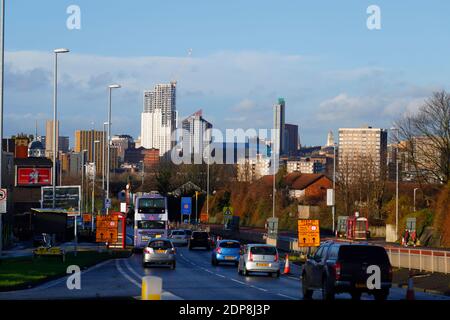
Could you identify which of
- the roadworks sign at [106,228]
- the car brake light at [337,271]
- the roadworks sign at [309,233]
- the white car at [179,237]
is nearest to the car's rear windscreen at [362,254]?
the car brake light at [337,271]

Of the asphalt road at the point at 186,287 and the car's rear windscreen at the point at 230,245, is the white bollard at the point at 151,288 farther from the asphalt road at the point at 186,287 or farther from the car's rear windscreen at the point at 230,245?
the car's rear windscreen at the point at 230,245

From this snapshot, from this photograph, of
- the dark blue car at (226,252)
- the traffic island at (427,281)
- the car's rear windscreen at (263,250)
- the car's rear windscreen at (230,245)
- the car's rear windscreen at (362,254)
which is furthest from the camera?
the dark blue car at (226,252)

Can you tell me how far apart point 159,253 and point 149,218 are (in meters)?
23.2

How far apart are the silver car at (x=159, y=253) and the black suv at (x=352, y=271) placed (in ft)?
68.3

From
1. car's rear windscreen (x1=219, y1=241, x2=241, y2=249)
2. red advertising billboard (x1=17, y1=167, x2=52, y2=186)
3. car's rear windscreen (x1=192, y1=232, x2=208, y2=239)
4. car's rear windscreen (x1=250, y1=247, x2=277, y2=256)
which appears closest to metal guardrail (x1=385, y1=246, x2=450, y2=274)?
car's rear windscreen (x1=250, y1=247, x2=277, y2=256)

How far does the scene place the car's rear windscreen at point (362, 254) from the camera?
26.6 meters

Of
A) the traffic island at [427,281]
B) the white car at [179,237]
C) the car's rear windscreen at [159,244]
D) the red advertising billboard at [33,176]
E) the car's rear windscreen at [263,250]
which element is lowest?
the white car at [179,237]

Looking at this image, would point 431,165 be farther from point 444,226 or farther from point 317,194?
point 317,194

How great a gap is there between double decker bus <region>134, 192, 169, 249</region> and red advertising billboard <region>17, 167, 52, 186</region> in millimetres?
36084

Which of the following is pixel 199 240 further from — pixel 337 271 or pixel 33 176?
pixel 337 271

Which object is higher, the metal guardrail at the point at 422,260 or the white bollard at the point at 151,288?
the white bollard at the point at 151,288

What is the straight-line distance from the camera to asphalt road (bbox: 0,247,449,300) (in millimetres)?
27672
